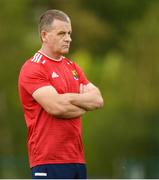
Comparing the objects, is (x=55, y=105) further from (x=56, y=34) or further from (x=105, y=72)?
(x=105, y=72)

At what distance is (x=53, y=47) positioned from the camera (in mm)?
7785

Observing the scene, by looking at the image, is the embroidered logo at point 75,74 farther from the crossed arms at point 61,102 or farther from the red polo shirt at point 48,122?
the crossed arms at point 61,102

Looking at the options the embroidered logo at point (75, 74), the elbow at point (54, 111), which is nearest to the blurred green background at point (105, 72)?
the embroidered logo at point (75, 74)


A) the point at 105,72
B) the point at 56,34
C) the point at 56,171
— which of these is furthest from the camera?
the point at 105,72

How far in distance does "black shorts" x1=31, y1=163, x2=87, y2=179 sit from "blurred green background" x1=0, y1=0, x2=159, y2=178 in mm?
14173

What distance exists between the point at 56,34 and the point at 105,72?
18849 millimetres

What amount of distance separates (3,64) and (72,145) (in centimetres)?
1919

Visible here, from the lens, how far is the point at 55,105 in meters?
7.53

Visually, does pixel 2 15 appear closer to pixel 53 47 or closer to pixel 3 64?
pixel 3 64

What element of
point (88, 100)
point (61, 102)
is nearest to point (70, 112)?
point (61, 102)

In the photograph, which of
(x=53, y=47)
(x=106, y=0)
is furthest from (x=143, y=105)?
(x=53, y=47)

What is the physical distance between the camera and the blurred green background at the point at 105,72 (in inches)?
986

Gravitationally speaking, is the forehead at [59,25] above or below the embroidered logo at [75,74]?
above

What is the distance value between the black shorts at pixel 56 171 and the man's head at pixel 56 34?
2.94ft
